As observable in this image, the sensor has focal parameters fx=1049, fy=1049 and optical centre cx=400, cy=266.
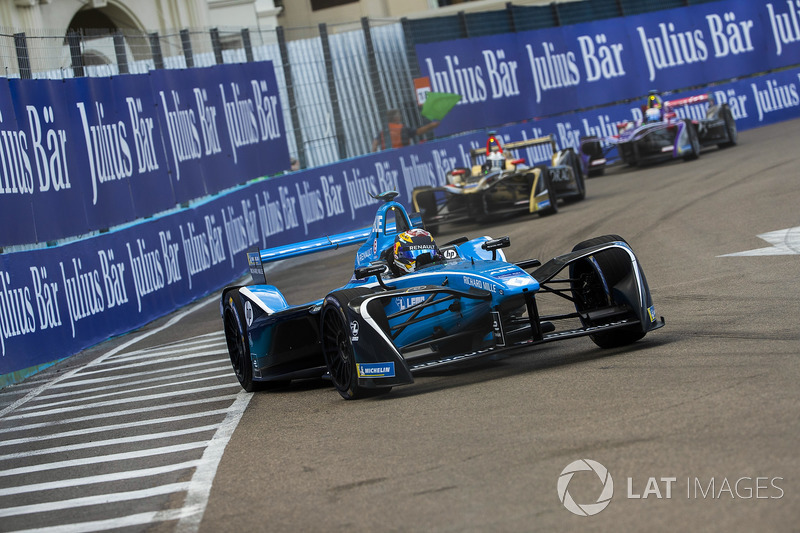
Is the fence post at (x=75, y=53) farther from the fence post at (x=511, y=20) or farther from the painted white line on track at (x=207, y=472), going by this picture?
the fence post at (x=511, y=20)

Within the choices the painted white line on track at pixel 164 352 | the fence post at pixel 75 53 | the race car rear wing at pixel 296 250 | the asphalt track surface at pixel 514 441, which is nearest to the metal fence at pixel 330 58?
the fence post at pixel 75 53

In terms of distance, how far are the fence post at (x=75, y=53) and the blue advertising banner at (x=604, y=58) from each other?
1248 cm

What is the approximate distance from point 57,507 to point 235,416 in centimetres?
210

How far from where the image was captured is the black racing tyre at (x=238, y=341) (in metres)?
9.22

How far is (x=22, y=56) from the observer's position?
43.9ft

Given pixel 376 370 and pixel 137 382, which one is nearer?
pixel 376 370

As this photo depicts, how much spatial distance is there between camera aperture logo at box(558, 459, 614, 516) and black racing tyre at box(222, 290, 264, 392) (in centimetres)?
464

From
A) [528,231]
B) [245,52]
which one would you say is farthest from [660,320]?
[245,52]

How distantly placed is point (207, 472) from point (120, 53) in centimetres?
1168

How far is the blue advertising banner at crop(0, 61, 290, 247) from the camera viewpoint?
41.8 feet

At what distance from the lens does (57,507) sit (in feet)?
20.1

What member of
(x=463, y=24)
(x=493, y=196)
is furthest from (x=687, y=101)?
(x=493, y=196)

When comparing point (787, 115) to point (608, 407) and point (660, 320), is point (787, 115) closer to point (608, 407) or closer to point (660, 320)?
point (660, 320)

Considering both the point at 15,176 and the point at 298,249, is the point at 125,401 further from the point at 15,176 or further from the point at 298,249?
the point at 15,176
